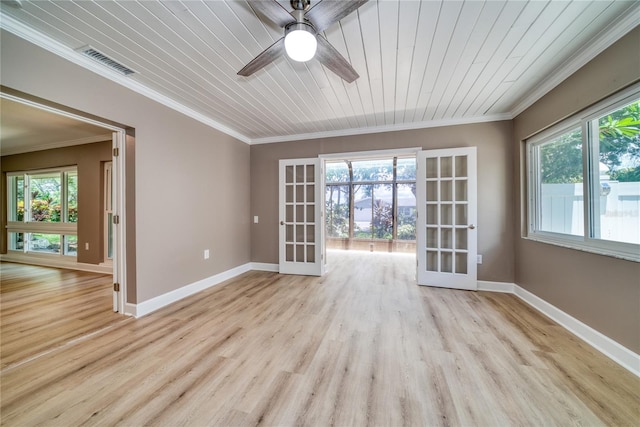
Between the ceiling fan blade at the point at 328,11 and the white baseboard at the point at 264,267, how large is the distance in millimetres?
3798

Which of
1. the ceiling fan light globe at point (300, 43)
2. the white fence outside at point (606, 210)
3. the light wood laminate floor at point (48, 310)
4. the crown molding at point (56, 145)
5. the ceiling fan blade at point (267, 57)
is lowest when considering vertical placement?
the light wood laminate floor at point (48, 310)

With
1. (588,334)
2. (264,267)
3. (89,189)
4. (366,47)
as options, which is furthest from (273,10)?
(89,189)

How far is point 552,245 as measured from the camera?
256cm

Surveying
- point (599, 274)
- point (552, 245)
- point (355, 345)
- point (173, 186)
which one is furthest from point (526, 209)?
point (173, 186)

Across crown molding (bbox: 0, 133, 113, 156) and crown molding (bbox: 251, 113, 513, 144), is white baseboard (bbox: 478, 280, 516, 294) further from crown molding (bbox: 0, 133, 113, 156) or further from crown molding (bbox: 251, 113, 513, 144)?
crown molding (bbox: 0, 133, 113, 156)

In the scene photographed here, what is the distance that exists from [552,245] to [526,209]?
74 centimetres

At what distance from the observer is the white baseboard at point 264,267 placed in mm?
4441

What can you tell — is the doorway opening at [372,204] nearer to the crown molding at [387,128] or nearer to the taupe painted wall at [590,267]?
the crown molding at [387,128]

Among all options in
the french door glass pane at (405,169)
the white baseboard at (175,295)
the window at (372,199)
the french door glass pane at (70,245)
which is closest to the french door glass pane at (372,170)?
the window at (372,199)

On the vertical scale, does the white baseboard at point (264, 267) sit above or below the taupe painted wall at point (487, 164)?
below

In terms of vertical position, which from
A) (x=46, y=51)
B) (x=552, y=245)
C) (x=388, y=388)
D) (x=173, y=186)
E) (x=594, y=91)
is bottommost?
(x=388, y=388)

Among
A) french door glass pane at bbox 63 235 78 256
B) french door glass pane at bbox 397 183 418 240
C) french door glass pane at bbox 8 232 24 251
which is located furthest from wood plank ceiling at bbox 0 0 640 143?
french door glass pane at bbox 8 232 24 251

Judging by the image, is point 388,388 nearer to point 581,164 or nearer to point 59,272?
point 581,164

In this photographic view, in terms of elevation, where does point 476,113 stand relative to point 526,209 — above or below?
above
